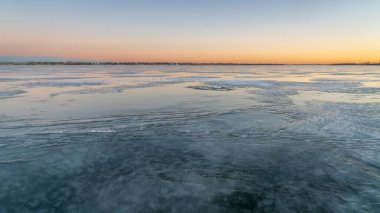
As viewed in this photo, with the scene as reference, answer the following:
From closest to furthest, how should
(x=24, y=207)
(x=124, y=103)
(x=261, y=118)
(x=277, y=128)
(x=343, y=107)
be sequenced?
(x=24, y=207) < (x=277, y=128) < (x=261, y=118) < (x=343, y=107) < (x=124, y=103)

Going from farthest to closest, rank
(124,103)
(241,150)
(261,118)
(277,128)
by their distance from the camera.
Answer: (124,103) < (261,118) < (277,128) < (241,150)

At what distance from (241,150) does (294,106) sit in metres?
5.46

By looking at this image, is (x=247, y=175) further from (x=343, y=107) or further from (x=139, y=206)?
(x=343, y=107)

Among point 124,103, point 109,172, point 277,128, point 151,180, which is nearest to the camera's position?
point 151,180

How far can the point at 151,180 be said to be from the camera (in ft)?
12.7

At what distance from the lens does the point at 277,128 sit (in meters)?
6.51

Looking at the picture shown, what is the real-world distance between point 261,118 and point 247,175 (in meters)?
3.77

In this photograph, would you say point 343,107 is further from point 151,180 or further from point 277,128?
point 151,180

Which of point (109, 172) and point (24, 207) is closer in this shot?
point (24, 207)

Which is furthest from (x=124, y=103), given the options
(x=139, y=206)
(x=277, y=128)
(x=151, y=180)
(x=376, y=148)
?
(x=376, y=148)

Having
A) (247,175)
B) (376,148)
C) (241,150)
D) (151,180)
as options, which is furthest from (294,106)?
(151,180)

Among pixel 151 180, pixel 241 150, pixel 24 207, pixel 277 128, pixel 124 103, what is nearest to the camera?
pixel 24 207

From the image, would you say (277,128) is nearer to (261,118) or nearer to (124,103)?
(261,118)

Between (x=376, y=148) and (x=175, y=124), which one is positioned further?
(x=175, y=124)
